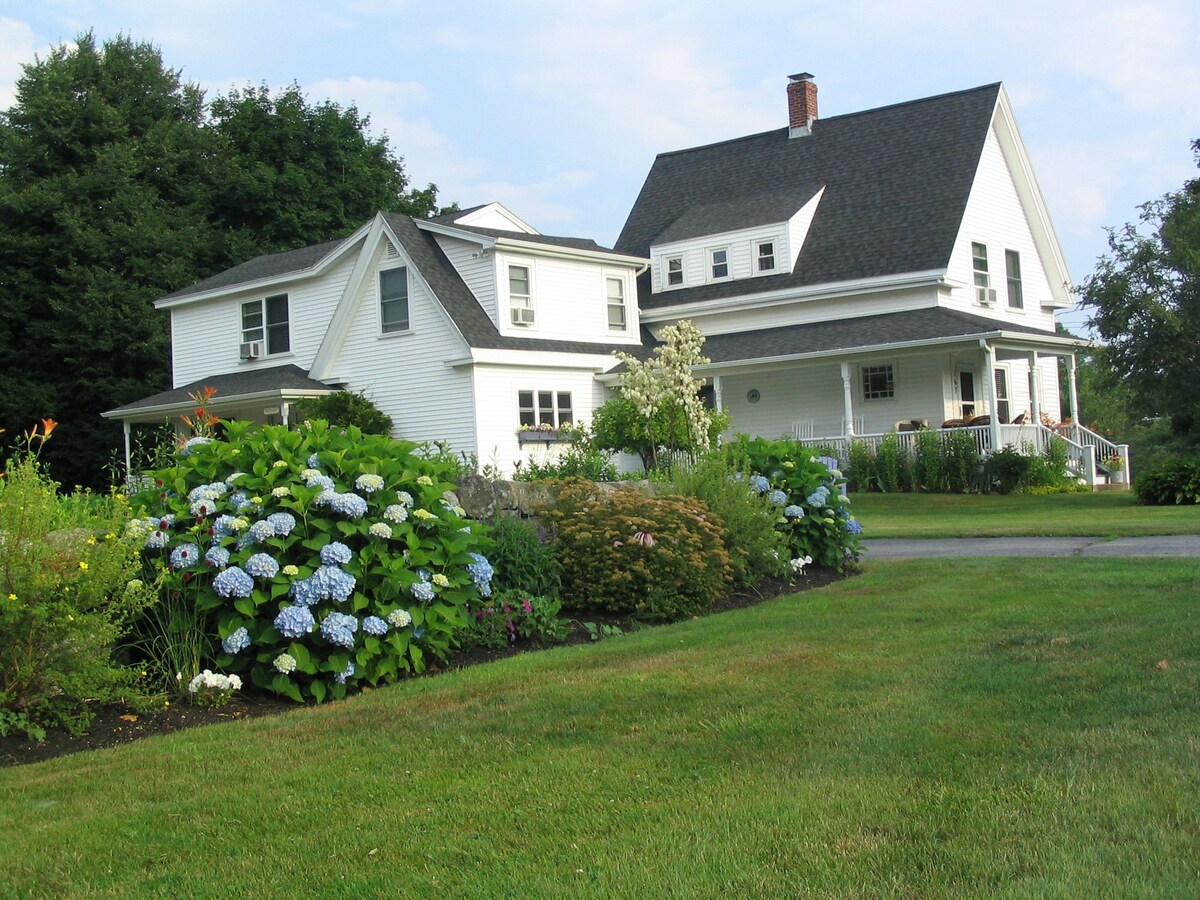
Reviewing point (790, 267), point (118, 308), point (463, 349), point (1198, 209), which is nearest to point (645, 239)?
point (790, 267)

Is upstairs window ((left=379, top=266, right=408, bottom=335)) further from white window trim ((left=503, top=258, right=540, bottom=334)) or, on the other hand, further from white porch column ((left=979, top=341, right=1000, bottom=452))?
white porch column ((left=979, top=341, right=1000, bottom=452))

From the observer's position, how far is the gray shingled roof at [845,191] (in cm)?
2834

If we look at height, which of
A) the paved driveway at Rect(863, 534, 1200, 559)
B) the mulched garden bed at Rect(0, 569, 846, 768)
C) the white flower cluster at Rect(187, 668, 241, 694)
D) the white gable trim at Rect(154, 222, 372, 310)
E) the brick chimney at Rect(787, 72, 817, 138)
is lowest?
the mulched garden bed at Rect(0, 569, 846, 768)

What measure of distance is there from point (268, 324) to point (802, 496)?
2226 cm

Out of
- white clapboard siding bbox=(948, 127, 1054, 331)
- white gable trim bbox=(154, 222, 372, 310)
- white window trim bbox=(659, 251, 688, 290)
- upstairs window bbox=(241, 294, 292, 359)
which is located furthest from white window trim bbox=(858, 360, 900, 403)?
upstairs window bbox=(241, 294, 292, 359)

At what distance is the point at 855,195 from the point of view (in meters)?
30.5

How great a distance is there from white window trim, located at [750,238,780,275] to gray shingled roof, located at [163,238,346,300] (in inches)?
396

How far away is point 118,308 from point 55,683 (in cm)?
3413

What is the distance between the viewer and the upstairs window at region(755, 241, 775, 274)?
29953 mm

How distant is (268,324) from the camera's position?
30.9m

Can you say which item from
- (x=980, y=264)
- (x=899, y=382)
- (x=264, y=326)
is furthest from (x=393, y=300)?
(x=980, y=264)

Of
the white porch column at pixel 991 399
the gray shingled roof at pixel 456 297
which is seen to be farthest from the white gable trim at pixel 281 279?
the white porch column at pixel 991 399

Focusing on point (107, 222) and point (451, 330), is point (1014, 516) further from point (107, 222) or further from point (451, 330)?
point (107, 222)

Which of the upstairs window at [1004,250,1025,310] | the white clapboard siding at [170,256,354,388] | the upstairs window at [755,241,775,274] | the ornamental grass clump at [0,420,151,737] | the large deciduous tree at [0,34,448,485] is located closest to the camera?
the ornamental grass clump at [0,420,151,737]
